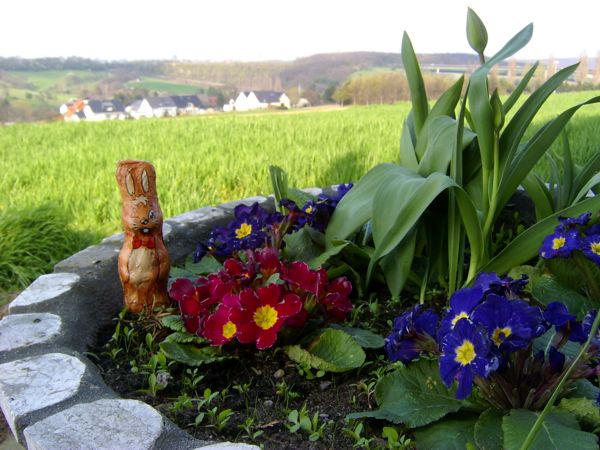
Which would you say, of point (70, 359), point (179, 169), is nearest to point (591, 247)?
point (70, 359)

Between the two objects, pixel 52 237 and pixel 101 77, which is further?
pixel 101 77

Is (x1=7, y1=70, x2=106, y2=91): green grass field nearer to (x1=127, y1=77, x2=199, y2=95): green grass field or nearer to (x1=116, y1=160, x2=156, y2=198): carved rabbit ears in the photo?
(x1=127, y1=77, x2=199, y2=95): green grass field

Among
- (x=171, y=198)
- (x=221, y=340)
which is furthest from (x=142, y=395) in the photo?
(x=171, y=198)

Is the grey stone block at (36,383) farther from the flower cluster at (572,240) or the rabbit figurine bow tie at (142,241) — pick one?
the flower cluster at (572,240)

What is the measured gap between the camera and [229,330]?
135 centimetres

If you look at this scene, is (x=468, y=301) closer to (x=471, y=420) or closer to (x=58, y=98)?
(x=471, y=420)

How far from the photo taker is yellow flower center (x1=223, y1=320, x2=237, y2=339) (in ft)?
4.39

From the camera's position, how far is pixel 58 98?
29188 millimetres

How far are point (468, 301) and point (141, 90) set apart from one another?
2675 centimetres

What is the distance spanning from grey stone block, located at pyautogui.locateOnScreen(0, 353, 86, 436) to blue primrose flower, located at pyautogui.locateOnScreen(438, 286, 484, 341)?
0.71m

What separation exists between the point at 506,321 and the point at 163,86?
29913mm

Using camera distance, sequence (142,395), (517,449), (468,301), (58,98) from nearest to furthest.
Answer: (517,449) < (468,301) < (142,395) < (58,98)

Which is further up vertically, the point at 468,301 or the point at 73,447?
the point at 468,301

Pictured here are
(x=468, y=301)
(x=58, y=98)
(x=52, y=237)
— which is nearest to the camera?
(x=468, y=301)
